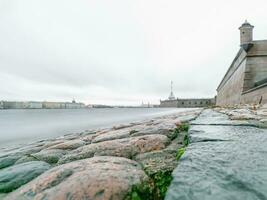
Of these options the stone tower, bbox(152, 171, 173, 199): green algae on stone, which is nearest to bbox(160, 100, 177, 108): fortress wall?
the stone tower

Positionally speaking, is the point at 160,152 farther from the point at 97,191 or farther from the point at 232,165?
the point at 97,191

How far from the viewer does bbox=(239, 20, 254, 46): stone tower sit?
49.3 ft

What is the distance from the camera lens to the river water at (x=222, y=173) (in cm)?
94

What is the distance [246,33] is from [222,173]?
53.8 feet

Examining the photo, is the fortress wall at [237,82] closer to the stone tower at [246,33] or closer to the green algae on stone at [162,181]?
the stone tower at [246,33]

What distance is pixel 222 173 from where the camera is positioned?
1159 millimetres

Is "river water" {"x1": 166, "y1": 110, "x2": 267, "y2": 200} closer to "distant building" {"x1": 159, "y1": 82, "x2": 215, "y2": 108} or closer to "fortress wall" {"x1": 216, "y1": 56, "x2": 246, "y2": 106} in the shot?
"fortress wall" {"x1": 216, "y1": 56, "x2": 246, "y2": 106}

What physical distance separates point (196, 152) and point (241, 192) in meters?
0.64

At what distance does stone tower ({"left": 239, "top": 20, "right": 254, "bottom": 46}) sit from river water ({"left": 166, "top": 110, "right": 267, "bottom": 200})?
50.4ft

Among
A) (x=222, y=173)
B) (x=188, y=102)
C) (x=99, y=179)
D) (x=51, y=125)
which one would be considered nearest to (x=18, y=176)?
(x=99, y=179)

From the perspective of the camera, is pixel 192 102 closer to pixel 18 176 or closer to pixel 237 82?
pixel 237 82

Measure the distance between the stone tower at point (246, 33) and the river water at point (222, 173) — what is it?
15.4m

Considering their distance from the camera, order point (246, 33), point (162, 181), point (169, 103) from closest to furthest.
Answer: point (162, 181) < point (246, 33) < point (169, 103)

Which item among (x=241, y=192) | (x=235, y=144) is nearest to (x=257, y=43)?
(x=235, y=144)
